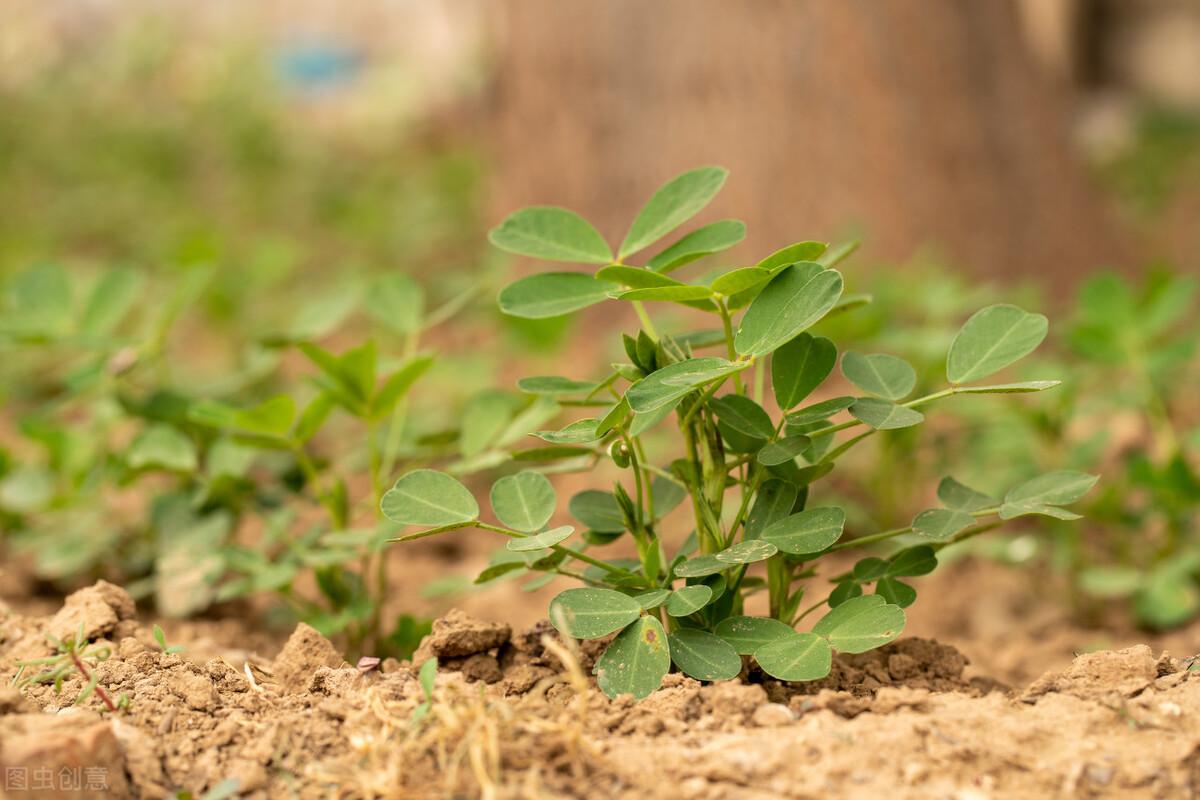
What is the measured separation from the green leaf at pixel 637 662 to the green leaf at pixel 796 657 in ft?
0.34

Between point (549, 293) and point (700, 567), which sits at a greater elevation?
point (549, 293)

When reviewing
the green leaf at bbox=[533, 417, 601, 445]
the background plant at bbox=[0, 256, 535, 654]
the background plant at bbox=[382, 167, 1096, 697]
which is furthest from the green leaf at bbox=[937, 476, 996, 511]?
the background plant at bbox=[0, 256, 535, 654]

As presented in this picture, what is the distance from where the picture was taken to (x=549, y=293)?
1378mm

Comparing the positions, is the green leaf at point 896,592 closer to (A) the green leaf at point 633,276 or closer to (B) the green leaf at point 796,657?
(B) the green leaf at point 796,657

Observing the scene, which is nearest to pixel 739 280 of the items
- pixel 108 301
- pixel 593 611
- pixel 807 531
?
pixel 807 531

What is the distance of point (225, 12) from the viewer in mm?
10695

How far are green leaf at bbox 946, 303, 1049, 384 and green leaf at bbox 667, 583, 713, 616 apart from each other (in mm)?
378

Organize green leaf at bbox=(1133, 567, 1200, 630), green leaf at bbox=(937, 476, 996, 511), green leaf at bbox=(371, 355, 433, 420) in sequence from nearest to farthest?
1. green leaf at bbox=(937, 476, 996, 511)
2. green leaf at bbox=(371, 355, 433, 420)
3. green leaf at bbox=(1133, 567, 1200, 630)

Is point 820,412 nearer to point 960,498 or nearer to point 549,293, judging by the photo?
point 960,498

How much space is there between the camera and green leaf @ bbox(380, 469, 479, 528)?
124 cm

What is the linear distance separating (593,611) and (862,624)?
0.92 ft

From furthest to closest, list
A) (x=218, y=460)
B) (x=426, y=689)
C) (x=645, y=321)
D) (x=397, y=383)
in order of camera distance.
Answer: (x=218, y=460)
(x=397, y=383)
(x=645, y=321)
(x=426, y=689)

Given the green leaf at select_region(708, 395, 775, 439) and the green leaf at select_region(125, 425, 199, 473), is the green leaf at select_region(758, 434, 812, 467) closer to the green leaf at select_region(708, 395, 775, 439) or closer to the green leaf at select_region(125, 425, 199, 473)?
the green leaf at select_region(708, 395, 775, 439)

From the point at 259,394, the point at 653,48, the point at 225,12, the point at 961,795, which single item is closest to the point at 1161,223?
the point at 653,48
